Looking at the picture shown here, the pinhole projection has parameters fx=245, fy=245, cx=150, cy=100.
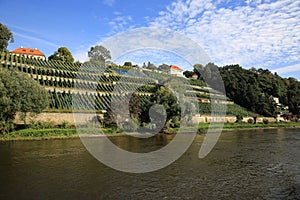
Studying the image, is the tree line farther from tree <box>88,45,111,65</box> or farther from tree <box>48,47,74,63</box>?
tree <box>48,47,74,63</box>

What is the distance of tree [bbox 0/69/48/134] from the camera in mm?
29234

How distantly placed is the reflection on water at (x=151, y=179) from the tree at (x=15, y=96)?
9.50 m

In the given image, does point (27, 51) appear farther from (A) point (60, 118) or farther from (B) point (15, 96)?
(B) point (15, 96)

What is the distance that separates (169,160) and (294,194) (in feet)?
33.9

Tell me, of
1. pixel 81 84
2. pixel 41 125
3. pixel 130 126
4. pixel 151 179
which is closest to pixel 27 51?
pixel 81 84

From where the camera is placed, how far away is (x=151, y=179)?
15328 mm

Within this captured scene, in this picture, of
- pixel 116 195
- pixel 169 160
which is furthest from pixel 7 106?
pixel 116 195

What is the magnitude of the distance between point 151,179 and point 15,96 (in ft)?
77.6

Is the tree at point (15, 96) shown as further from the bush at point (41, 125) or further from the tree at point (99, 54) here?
the tree at point (99, 54)

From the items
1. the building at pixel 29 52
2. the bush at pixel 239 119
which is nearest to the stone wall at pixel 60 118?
the bush at pixel 239 119

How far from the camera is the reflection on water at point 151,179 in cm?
1236

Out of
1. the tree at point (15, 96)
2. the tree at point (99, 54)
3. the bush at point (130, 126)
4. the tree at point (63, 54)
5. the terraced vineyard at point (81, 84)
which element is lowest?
the bush at point (130, 126)

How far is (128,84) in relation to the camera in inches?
2212

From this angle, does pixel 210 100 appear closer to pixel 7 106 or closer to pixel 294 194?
pixel 7 106
